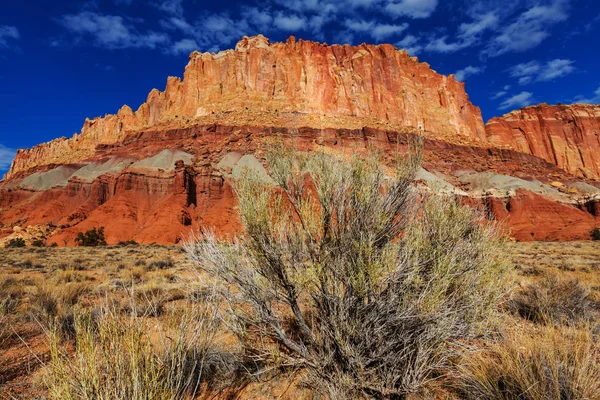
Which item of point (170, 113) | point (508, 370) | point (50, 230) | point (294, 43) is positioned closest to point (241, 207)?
point (508, 370)

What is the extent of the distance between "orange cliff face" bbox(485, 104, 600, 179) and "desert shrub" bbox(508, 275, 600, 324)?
77.7 m

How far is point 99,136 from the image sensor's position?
275ft

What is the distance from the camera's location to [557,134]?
7338 centimetres

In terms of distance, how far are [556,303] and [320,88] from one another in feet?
205

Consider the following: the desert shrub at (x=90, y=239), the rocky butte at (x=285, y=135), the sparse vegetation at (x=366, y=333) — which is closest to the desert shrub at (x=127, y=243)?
the rocky butte at (x=285, y=135)

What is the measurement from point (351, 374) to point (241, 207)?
88.3 inches

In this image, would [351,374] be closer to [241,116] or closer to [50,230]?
[50,230]

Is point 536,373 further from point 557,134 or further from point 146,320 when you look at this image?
point 557,134

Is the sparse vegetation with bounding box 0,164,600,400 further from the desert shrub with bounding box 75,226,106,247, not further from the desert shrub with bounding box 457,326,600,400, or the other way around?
the desert shrub with bounding box 75,226,106,247

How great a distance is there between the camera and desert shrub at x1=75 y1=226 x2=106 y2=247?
28.4 m

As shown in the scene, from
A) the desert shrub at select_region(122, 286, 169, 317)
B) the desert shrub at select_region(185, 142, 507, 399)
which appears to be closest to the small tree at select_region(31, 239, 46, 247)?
the desert shrub at select_region(122, 286, 169, 317)

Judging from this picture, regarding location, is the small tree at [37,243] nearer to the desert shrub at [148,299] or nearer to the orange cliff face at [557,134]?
the desert shrub at [148,299]

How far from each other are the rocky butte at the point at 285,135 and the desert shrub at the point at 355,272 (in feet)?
59.8

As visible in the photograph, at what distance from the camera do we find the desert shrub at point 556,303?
4.98 metres
